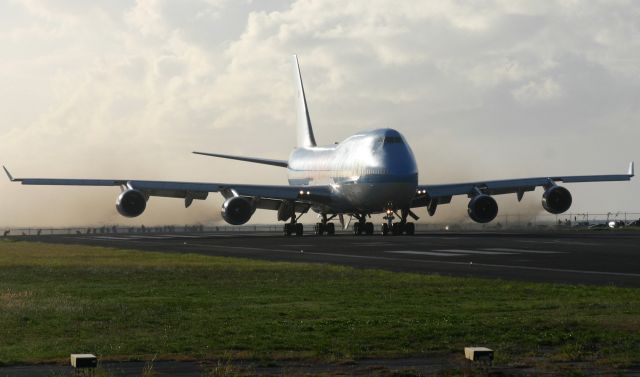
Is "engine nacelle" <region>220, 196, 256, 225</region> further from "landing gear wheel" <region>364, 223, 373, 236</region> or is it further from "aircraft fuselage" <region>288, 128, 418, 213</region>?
"landing gear wheel" <region>364, 223, 373, 236</region>

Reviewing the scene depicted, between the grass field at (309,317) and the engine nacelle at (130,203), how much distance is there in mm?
34034

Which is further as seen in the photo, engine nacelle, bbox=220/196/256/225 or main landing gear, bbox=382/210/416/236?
main landing gear, bbox=382/210/416/236

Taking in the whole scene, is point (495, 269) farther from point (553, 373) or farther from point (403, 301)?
point (553, 373)

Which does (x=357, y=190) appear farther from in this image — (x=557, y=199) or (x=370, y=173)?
(x=557, y=199)

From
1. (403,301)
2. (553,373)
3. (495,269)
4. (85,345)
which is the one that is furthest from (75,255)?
(553,373)

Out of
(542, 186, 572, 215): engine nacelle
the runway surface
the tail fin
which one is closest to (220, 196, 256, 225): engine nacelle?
the runway surface

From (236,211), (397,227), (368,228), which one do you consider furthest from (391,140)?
(236,211)

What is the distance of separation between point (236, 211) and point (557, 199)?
21.7 meters

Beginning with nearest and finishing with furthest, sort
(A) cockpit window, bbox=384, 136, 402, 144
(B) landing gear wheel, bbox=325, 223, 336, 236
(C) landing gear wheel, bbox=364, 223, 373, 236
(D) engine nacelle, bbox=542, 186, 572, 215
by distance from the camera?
(A) cockpit window, bbox=384, 136, 402, 144 < (D) engine nacelle, bbox=542, 186, 572, 215 < (C) landing gear wheel, bbox=364, 223, 373, 236 < (B) landing gear wheel, bbox=325, 223, 336, 236

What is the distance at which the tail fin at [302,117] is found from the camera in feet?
314

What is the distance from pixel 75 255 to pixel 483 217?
3022 centimetres

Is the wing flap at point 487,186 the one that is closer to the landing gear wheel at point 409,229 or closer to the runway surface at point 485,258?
the landing gear wheel at point 409,229

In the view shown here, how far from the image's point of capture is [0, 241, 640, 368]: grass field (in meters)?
16.2

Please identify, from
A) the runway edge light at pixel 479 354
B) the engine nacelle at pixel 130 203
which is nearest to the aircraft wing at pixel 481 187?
the engine nacelle at pixel 130 203
